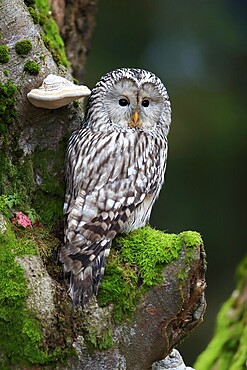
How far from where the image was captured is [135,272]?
3643 mm

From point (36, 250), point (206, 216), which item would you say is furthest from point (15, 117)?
point (206, 216)

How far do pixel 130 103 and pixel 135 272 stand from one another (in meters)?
0.89

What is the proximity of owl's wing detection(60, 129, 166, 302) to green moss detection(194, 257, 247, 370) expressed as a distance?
3.72 feet

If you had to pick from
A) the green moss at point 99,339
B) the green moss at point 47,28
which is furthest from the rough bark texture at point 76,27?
the green moss at point 99,339

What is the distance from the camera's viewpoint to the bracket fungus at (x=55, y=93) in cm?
375

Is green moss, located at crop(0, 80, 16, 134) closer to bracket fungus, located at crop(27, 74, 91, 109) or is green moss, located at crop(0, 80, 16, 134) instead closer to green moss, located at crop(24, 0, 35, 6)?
bracket fungus, located at crop(27, 74, 91, 109)

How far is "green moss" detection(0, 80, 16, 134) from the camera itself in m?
3.87

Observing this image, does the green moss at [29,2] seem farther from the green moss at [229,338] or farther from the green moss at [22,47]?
the green moss at [229,338]

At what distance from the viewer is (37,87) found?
394cm

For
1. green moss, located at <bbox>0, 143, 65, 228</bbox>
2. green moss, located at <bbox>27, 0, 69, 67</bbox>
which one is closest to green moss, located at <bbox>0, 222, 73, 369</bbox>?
green moss, located at <bbox>0, 143, 65, 228</bbox>

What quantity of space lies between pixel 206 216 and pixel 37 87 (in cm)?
531

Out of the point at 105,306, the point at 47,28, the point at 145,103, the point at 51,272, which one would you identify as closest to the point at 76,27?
the point at 47,28

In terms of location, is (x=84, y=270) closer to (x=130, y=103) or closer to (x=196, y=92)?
(x=130, y=103)

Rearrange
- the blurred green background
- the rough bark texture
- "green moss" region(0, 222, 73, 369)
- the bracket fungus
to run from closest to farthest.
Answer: "green moss" region(0, 222, 73, 369)
the bracket fungus
the rough bark texture
the blurred green background
